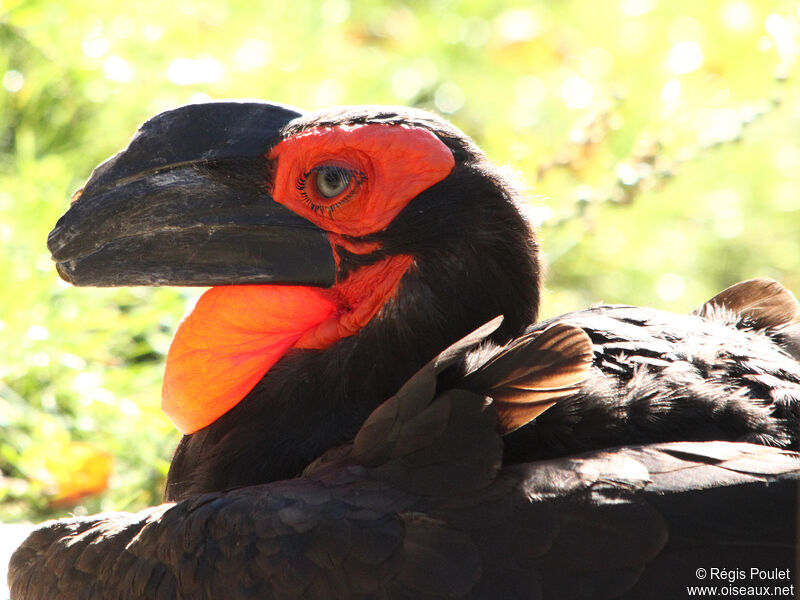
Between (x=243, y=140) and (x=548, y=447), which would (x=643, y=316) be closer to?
(x=548, y=447)

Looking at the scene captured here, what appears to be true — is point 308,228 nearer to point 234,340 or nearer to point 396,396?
point 234,340

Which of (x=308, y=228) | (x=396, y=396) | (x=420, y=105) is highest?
(x=420, y=105)

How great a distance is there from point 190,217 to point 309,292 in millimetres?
275

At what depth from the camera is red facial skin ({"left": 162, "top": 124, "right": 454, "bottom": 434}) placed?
209 cm

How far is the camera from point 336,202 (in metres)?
2.13

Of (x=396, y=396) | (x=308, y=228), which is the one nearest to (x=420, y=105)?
(x=308, y=228)

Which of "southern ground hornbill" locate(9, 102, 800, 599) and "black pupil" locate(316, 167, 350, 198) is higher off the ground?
"black pupil" locate(316, 167, 350, 198)

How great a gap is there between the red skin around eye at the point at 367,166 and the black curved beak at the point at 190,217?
4cm

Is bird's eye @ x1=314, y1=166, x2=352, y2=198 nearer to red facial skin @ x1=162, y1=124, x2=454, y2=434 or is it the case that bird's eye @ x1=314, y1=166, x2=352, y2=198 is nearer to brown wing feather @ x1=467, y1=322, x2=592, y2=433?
red facial skin @ x1=162, y1=124, x2=454, y2=434

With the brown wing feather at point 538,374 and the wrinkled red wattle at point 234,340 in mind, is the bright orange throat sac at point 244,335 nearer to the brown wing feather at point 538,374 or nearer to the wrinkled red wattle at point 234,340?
the wrinkled red wattle at point 234,340

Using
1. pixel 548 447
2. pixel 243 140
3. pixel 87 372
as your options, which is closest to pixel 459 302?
pixel 548 447

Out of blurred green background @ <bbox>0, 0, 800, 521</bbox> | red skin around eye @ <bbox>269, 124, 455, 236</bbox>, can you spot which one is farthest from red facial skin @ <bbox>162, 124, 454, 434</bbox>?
blurred green background @ <bbox>0, 0, 800, 521</bbox>

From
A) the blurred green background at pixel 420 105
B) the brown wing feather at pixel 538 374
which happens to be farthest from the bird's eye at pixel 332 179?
the brown wing feather at pixel 538 374

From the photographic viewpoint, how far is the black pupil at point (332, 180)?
212cm
